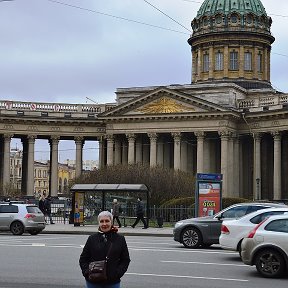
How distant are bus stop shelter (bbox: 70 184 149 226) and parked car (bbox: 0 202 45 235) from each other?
24.8 ft

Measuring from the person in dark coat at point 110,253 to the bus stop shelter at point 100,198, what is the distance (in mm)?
34099

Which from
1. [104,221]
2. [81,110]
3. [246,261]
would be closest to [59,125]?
[81,110]

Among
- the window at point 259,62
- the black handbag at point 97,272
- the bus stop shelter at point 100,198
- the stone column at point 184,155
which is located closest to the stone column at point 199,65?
the window at point 259,62

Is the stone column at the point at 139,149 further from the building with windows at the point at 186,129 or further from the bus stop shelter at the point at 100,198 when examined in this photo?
the bus stop shelter at the point at 100,198

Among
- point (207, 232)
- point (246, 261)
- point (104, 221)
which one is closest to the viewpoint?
point (104, 221)

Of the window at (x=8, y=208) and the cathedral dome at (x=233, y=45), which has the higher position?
the cathedral dome at (x=233, y=45)

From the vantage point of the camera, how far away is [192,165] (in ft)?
287

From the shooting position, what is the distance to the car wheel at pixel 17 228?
125ft

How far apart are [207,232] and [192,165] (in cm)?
5903

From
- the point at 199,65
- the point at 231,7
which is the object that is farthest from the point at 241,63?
the point at 231,7

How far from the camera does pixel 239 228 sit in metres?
24.2

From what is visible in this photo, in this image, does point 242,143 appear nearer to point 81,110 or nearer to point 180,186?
point 81,110

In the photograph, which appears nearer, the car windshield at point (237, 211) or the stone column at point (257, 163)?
the car windshield at point (237, 211)

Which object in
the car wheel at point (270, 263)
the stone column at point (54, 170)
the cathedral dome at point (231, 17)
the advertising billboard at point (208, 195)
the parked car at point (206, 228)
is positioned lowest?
the car wheel at point (270, 263)
